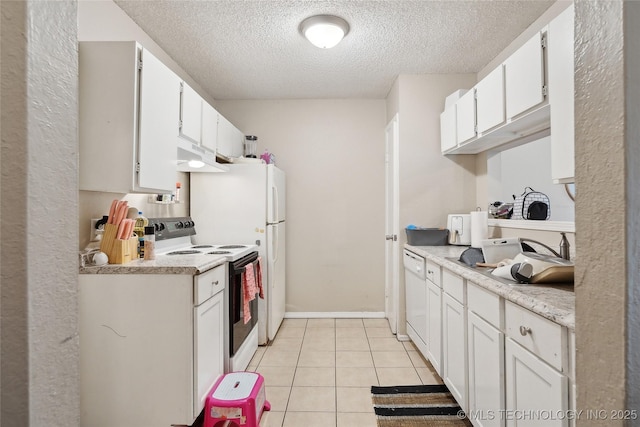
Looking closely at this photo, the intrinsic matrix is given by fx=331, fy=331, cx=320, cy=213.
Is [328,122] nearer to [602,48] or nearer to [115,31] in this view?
[115,31]

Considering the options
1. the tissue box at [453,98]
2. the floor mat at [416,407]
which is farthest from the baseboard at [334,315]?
the tissue box at [453,98]

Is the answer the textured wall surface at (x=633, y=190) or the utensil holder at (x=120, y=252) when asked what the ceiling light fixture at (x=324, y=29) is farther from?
the textured wall surface at (x=633, y=190)

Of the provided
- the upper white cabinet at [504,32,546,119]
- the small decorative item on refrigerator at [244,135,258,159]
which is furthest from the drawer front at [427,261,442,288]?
the small decorative item on refrigerator at [244,135,258,159]

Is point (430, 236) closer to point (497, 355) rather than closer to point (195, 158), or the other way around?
point (497, 355)

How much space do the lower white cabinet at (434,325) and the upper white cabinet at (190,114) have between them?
6.83 feet

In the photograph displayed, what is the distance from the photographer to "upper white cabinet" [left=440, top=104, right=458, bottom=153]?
9.45ft

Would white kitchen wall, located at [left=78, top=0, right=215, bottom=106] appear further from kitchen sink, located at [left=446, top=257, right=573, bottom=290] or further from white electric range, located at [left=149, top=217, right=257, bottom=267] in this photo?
kitchen sink, located at [left=446, top=257, right=573, bottom=290]

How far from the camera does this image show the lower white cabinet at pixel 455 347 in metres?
1.86

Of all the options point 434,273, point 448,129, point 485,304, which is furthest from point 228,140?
point 485,304

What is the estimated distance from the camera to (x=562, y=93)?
5.16 feet

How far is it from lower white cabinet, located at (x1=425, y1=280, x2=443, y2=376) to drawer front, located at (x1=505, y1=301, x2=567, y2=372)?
0.88 m

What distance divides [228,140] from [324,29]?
1.44 m

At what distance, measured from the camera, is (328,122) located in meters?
3.95

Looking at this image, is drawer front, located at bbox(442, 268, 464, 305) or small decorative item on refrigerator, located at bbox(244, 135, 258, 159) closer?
drawer front, located at bbox(442, 268, 464, 305)
